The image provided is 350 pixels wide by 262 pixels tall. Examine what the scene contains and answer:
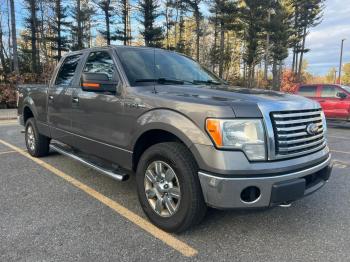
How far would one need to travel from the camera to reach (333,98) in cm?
1270

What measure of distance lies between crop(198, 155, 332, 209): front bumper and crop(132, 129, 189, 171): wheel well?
637 mm

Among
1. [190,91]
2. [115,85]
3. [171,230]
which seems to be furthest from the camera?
[115,85]

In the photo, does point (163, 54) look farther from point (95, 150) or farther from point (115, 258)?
point (115, 258)

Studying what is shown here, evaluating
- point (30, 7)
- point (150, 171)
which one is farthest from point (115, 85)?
point (30, 7)

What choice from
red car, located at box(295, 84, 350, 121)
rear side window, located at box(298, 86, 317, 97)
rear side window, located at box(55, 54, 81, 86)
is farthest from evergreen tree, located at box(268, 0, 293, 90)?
rear side window, located at box(55, 54, 81, 86)

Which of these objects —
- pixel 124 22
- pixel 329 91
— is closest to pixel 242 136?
pixel 329 91

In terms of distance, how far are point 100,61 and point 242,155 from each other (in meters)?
2.49

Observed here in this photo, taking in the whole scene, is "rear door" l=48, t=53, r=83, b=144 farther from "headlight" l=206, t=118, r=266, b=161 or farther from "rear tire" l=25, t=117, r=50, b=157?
"headlight" l=206, t=118, r=266, b=161

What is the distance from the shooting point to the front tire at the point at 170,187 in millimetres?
2869

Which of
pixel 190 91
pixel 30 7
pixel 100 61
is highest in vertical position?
pixel 30 7

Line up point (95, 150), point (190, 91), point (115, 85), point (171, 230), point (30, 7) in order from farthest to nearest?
1. point (30, 7)
2. point (95, 150)
3. point (115, 85)
4. point (190, 91)
5. point (171, 230)

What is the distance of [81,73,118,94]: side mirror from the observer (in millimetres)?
3566

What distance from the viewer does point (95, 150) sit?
4184mm

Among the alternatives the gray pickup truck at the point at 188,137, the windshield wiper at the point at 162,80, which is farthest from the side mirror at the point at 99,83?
the windshield wiper at the point at 162,80
